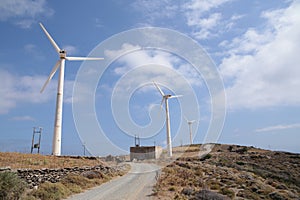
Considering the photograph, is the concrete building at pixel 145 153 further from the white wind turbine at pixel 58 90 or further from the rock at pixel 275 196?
the rock at pixel 275 196

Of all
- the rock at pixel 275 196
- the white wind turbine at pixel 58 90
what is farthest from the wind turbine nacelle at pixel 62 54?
the rock at pixel 275 196

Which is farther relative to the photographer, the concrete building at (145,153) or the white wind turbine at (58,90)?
the concrete building at (145,153)

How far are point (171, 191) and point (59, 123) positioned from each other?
24392 mm

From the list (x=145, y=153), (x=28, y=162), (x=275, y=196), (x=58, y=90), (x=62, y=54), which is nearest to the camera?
(x=275, y=196)

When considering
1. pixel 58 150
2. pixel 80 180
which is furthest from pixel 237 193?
pixel 58 150

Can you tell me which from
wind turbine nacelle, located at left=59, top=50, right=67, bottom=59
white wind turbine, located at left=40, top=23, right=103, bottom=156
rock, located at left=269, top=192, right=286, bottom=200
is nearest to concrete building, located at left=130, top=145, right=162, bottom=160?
white wind turbine, located at left=40, top=23, right=103, bottom=156

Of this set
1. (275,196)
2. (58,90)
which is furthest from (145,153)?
(275,196)

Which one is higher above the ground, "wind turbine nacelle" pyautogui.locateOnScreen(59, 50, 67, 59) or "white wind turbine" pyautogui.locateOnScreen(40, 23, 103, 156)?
"wind turbine nacelle" pyautogui.locateOnScreen(59, 50, 67, 59)

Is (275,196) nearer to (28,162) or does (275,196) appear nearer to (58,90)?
(28,162)

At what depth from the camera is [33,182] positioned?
1705cm

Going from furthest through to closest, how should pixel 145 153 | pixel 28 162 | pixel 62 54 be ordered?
pixel 145 153, pixel 62 54, pixel 28 162

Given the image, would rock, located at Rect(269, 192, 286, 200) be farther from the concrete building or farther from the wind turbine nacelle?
the concrete building

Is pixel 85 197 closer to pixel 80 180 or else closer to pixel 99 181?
pixel 80 180

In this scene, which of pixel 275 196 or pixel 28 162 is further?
pixel 28 162
